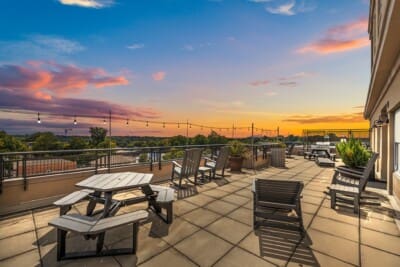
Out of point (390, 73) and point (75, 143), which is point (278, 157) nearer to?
point (390, 73)

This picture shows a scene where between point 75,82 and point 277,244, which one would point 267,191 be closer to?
point 277,244

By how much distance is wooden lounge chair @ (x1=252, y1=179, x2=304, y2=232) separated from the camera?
2.36 m

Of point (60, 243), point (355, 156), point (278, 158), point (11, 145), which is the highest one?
point (355, 156)

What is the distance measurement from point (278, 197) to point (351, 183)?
7.98ft

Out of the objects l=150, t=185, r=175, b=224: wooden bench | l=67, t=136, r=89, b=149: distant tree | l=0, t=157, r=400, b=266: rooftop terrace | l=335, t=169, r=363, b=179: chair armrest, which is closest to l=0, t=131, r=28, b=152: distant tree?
l=67, t=136, r=89, b=149: distant tree

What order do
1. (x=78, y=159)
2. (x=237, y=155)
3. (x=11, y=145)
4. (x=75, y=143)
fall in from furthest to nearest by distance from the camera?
(x=11, y=145), (x=75, y=143), (x=237, y=155), (x=78, y=159)

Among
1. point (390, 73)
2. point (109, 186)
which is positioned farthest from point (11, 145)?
point (390, 73)

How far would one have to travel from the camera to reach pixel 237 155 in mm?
6156

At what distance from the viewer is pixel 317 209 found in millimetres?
3092

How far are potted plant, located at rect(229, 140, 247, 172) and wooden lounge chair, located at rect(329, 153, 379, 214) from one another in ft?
8.95

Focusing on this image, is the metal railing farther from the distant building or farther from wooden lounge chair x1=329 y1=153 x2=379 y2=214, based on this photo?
the distant building

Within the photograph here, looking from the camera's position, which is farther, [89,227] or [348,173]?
[348,173]

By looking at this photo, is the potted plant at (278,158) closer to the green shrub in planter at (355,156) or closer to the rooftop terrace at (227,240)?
the green shrub in planter at (355,156)

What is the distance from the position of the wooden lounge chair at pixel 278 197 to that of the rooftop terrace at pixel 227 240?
0.17 metres
